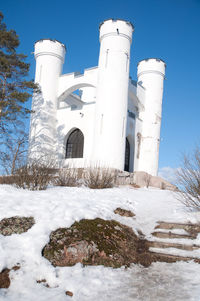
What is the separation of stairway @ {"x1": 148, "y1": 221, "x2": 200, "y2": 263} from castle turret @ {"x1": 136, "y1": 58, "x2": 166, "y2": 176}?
15.5m

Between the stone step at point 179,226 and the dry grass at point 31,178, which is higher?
the dry grass at point 31,178

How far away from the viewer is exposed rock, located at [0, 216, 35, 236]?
181 inches

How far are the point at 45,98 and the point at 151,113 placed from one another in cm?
776

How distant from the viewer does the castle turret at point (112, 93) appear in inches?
688

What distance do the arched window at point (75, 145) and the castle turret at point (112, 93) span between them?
2.43 meters

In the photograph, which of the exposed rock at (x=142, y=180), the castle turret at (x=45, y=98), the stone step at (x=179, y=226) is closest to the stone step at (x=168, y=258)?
the stone step at (x=179, y=226)

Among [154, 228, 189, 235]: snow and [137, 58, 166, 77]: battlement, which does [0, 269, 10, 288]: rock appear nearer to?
[154, 228, 189, 235]: snow

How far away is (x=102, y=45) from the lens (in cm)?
1911

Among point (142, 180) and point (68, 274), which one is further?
point (142, 180)

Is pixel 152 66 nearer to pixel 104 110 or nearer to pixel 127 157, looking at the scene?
pixel 104 110

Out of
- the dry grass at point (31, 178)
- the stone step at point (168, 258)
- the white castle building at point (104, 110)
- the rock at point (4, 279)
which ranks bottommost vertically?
the rock at point (4, 279)

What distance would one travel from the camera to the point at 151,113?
2178 centimetres

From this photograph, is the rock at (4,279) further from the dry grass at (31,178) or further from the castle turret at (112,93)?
the castle turret at (112,93)

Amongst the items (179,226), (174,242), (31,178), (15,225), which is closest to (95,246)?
(15,225)
